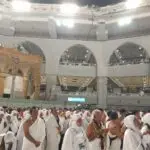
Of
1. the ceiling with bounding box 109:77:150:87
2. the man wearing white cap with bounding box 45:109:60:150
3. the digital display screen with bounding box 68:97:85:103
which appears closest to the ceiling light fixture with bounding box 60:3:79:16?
the ceiling with bounding box 109:77:150:87

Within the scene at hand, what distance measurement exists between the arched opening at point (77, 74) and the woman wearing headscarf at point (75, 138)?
21.6m

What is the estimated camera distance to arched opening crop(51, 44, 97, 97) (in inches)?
1066

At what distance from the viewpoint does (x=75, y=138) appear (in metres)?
4.88

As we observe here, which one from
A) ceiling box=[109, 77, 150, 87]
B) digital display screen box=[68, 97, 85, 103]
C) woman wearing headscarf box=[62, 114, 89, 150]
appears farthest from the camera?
ceiling box=[109, 77, 150, 87]

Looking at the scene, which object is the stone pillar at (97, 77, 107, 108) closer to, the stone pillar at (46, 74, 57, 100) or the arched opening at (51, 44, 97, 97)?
the arched opening at (51, 44, 97, 97)

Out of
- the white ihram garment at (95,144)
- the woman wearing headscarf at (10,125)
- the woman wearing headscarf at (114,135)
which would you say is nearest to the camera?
the white ihram garment at (95,144)

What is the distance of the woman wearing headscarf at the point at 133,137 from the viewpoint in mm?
4122

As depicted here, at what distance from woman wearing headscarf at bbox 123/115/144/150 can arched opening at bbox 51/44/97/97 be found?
22.3 meters

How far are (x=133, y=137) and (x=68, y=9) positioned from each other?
24.5 metres

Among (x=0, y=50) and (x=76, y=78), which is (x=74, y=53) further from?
(x=0, y=50)

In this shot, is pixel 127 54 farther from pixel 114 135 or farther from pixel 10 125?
pixel 114 135

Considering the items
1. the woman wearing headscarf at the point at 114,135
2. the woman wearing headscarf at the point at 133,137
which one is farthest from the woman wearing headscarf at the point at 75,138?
the woman wearing headscarf at the point at 133,137

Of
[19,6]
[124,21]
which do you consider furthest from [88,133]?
[19,6]

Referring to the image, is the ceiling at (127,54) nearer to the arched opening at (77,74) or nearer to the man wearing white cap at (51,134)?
the arched opening at (77,74)
